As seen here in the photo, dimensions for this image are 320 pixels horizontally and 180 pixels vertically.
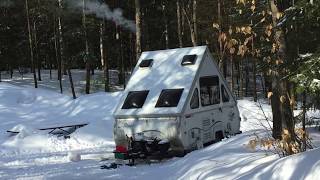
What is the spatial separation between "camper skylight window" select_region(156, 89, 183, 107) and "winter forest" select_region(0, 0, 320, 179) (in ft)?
1.31

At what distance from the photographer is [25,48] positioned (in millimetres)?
48562

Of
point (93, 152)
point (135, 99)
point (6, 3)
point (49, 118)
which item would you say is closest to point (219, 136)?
point (135, 99)

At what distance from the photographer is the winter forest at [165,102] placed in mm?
7539

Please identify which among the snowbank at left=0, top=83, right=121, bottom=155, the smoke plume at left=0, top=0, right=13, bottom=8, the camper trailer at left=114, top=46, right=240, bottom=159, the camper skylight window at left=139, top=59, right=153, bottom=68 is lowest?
the snowbank at left=0, top=83, right=121, bottom=155

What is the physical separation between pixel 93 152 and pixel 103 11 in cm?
2388

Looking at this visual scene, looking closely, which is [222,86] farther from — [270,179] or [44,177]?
[270,179]

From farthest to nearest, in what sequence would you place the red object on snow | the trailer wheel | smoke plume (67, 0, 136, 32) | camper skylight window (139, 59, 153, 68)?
1. smoke plume (67, 0, 136, 32)
2. camper skylight window (139, 59, 153, 68)
3. the trailer wheel
4. the red object on snow

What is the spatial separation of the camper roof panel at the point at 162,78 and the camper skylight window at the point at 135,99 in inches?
4.7

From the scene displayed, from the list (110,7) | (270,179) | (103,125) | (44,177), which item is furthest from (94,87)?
(270,179)

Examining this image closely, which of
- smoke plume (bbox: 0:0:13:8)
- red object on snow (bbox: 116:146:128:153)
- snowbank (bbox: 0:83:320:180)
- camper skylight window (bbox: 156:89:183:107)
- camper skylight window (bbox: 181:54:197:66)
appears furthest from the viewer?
smoke plume (bbox: 0:0:13:8)

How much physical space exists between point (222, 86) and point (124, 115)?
3.47 meters

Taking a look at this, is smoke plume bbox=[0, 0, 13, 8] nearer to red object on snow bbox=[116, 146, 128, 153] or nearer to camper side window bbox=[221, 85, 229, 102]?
camper side window bbox=[221, 85, 229, 102]

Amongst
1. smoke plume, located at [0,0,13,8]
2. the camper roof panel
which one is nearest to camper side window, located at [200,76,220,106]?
the camper roof panel

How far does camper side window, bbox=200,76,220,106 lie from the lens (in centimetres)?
1488
